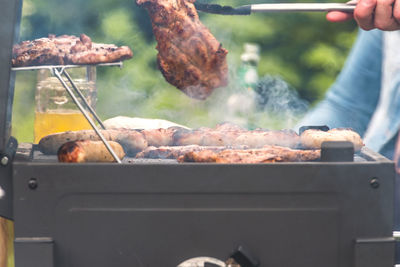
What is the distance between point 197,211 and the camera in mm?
1357

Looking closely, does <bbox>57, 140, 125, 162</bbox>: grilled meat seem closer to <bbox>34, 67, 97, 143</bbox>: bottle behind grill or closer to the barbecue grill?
the barbecue grill

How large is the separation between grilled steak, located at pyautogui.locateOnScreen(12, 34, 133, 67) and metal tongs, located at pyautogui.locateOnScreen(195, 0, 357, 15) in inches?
11.0

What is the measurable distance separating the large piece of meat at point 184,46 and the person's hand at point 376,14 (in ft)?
1.34

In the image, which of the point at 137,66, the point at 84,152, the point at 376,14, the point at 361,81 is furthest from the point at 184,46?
the point at 361,81

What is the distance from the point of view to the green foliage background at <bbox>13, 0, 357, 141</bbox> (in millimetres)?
1580

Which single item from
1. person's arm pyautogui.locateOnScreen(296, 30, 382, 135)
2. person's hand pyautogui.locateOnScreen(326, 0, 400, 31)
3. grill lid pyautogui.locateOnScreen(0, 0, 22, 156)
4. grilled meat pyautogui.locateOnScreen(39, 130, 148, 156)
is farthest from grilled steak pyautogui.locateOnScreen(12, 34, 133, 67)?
person's arm pyautogui.locateOnScreen(296, 30, 382, 135)

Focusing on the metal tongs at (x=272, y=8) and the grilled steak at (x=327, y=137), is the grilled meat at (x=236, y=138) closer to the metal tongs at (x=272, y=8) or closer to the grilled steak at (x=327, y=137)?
the grilled steak at (x=327, y=137)

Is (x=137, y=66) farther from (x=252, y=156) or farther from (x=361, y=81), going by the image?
(x=361, y=81)

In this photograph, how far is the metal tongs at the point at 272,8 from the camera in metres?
1.48

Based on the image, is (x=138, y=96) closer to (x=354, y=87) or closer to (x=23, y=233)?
(x=23, y=233)

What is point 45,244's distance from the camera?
1.35m

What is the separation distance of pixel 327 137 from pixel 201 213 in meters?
0.47

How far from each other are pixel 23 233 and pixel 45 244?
6 centimetres

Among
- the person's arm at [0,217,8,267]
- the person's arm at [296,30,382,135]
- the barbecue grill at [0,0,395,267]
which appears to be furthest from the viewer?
the person's arm at [296,30,382,135]
